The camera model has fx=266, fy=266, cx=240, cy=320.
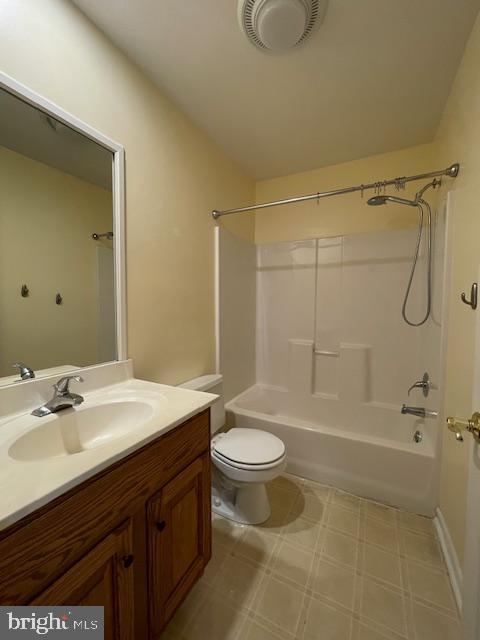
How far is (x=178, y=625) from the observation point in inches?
39.6

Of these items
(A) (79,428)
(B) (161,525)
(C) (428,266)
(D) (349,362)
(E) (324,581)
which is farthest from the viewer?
(D) (349,362)

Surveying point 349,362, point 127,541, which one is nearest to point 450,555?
point 349,362

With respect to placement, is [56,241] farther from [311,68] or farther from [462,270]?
[462,270]

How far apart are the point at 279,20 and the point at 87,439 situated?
1740 mm

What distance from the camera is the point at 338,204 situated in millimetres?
2250

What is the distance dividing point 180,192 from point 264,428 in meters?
1.68

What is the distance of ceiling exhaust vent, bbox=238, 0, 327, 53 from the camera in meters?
0.98

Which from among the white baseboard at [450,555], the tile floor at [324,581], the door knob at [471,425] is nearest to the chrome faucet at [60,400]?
the tile floor at [324,581]

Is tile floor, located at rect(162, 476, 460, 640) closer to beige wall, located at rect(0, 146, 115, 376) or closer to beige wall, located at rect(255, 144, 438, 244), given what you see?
beige wall, located at rect(0, 146, 115, 376)

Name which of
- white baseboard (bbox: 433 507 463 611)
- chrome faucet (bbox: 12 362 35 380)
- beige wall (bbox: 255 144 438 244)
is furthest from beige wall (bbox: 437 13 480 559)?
chrome faucet (bbox: 12 362 35 380)

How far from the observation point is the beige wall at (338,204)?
79.4 inches

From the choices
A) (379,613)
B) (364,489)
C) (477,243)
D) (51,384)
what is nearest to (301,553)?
(379,613)

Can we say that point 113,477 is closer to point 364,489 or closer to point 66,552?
point 66,552

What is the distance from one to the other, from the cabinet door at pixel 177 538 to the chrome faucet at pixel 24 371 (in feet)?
1.99
